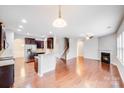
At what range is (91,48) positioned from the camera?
1076 centimetres

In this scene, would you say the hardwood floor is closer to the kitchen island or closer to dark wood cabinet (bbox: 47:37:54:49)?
the kitchen island

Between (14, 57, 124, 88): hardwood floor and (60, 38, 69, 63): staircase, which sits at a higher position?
(60, 38, 69, 63): staircase

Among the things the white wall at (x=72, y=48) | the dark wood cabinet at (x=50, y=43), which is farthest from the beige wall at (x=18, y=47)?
the white wall at (x=72, y=48)

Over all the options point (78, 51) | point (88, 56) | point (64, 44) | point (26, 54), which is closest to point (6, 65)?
point (26, 54)

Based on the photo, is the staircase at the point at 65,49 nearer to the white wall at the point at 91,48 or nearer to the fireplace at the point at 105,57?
the white wall at the point at 91,48

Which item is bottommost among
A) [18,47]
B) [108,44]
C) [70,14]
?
[18,47]

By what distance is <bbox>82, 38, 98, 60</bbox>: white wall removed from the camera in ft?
34.0

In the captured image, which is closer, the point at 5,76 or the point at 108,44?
the point at 5,76

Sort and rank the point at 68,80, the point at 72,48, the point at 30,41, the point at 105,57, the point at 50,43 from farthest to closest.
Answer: the point at 72,48
the point at 30,41
the point at 105,57
the point at 50,43
the point at 68,80

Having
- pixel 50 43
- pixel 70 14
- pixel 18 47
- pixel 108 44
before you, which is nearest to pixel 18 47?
pixel 18 47

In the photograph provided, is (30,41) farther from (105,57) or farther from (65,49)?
(105,57)

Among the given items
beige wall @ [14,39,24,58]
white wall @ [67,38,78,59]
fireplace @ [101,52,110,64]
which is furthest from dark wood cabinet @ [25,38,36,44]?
fireplace @ [101,52,110,64]
